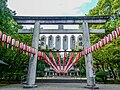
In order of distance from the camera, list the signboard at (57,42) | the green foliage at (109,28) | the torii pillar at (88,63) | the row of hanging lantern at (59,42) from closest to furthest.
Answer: the torii pillar at (88,63) < the signboard at (57,42) < the row of hanging lantern at (59,42) < the green foliage at (109,28)

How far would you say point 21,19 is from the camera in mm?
17516

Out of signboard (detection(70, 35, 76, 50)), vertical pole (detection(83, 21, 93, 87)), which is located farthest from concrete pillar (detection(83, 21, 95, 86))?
signboard (detection(70, 35, 76, 50))

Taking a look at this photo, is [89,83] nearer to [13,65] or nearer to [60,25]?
[60,25]

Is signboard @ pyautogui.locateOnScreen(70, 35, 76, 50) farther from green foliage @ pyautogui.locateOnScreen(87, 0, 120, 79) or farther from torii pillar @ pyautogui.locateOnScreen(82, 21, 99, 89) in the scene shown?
green foliage @ pyautogui.locateOnScreen(87, 0, 120, 79)

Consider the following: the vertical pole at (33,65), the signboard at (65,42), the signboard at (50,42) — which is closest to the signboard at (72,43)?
the signboard at (65,42)

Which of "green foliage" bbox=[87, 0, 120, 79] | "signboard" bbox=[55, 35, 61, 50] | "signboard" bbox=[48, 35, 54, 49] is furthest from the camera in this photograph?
"green foliage" bbox=[87, 0, 120, 79]

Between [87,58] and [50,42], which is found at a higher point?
[50,42]

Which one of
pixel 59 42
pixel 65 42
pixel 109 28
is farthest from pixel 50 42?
pixel 109 28

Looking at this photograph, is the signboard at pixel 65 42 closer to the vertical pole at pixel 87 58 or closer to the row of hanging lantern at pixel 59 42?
the row of hanging lantern at pixel 59 42

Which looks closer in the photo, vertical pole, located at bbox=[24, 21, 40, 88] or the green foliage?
vertical pole, located at bbox=[24, 21, 40, 88]

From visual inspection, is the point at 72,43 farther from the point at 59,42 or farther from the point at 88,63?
the point at 88,63

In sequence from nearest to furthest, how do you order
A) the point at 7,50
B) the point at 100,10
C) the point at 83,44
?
the point at 83,44, the point at 7,50, the point at 100,10

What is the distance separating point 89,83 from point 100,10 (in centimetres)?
1359

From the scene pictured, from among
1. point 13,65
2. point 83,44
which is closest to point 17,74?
point 13,65
